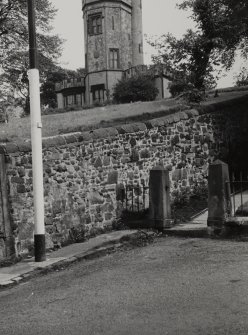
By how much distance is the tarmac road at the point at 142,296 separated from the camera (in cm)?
522

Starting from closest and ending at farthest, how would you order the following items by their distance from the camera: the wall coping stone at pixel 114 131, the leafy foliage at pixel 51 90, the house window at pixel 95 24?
the wall coping stone at pixel 114 131 < the house window at pixel 95 24 < the leafy foliage at pixel 51 90

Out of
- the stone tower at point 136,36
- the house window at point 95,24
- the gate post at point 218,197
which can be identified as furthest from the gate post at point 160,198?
the stone tower at point 136,36

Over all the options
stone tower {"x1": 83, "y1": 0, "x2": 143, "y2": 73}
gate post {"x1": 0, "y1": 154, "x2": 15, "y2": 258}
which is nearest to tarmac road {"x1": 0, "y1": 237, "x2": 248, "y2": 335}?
gate post {"x1": 0, "y1": 154, "x2": 15, "y2": 258}

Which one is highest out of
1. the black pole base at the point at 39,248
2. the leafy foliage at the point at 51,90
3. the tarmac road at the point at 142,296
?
the leafy foliage at the point at 51,90

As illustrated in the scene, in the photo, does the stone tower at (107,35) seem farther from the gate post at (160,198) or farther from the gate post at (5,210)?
the gate post at (5,210)

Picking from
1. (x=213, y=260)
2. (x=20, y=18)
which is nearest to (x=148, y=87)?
(x=20, y=18)

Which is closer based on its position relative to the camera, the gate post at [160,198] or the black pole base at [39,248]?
the black pole base at [39,248]

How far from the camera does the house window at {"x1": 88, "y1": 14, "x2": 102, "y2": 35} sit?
147 ft

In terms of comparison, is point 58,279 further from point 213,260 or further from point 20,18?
point 20,18

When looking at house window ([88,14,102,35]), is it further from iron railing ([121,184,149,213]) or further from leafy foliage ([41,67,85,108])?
iron railing ([121,184,149,213])

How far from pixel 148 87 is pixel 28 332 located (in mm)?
30242

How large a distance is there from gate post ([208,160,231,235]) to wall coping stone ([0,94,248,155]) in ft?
10.3

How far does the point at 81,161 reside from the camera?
1096 centimetres

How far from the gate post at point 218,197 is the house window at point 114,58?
3615 cm
